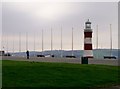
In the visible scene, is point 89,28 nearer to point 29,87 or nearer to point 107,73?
point 107,73

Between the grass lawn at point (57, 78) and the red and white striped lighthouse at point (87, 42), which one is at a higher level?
the red and white striped lighthouse at point (87, 42)

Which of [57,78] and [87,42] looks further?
[87,42]

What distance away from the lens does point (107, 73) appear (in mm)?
23109

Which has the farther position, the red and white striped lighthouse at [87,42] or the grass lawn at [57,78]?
the red and white striped lighthouse at [87,42]

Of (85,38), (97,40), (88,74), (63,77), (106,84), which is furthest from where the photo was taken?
(97,40)

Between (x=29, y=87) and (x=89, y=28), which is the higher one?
(x=89, y=28)

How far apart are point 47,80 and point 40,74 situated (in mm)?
1982

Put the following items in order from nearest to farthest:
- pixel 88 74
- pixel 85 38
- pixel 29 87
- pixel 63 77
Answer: pixel 29 87, pixel 63 77, pixel 88 74, pixel 85 38

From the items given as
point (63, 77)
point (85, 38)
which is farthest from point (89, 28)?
point (63, 77)

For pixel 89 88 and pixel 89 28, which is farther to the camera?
pixel 89 28

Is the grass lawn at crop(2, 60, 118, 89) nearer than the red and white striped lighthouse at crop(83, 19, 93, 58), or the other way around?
the grass lawn at crop(2, 60, 118, 89)

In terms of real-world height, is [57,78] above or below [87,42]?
below

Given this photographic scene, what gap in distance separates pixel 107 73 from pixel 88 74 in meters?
1.69

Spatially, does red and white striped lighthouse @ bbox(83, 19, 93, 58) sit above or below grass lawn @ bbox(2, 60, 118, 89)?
above
